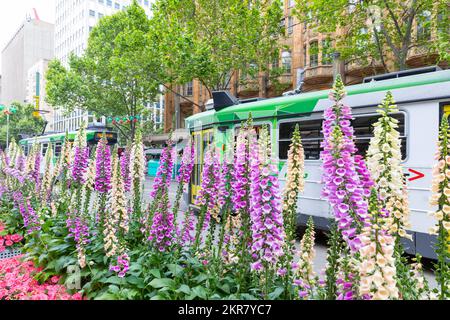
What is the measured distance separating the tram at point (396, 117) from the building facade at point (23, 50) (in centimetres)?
402

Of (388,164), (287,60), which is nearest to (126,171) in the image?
(388,164)

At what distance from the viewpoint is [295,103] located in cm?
820

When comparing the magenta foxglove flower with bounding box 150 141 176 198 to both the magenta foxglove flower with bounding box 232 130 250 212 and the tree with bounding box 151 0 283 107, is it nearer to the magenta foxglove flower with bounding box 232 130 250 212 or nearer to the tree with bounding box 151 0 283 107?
the magenta foxglove flower with bounding box 232 130 250 212

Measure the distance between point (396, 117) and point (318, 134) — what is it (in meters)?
1.67

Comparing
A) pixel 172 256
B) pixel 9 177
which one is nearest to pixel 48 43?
pixel 9 177

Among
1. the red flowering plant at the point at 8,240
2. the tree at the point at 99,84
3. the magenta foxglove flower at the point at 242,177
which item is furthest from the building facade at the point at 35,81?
the tree at the point at 99,84

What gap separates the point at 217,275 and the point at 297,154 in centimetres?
144

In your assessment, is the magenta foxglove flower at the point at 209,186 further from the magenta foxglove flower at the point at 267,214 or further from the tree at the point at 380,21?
the tree at the point at 380,21

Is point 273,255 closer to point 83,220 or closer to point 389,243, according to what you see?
point 389,243

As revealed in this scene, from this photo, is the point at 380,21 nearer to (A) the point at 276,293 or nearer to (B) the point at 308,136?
(B) the point at 308,136

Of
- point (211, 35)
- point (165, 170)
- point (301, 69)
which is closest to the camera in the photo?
point (165, 170)

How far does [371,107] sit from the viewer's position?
682 cm

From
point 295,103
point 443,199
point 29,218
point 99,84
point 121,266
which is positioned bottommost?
point 121,266

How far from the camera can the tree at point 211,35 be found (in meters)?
18.2
